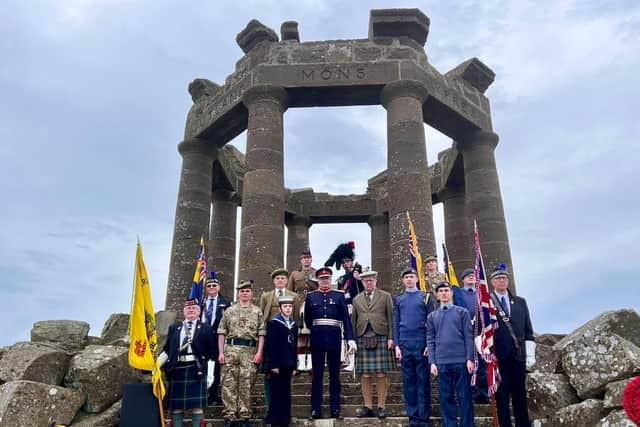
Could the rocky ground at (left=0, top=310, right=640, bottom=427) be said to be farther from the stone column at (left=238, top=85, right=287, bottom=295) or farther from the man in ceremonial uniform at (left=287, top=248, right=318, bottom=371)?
the stone column at (left=238, top=85, right=287, bottom=295)

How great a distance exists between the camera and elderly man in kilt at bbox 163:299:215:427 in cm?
684

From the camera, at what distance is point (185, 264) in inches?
580

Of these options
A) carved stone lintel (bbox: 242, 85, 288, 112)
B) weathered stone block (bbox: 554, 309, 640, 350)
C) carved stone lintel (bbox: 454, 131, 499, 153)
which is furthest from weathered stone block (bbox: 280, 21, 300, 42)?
weathered stone block (bbox: 554, 309, 640, 350)

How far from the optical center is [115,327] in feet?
43.1

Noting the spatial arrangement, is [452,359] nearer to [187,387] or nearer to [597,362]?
[597,362]

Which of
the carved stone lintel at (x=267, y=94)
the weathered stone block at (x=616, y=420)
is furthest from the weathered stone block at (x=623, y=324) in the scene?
the carved stone lintel at (x=267, y=94)

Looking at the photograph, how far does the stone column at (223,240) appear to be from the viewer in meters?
18.0

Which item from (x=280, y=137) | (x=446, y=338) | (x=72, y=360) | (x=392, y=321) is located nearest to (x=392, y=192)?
(x=280, y=137)

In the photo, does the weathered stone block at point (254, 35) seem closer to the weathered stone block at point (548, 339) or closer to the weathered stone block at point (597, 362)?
the weathered stone block at point (548, 339)

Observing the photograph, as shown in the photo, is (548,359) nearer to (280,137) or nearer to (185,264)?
(280,137)

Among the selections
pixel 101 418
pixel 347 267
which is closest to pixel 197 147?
pixel 347 267

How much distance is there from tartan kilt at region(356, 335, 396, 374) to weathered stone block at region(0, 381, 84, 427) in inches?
155

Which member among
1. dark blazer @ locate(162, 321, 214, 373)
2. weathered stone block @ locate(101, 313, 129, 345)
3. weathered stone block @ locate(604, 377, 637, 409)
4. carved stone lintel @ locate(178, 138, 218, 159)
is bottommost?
weathered stone block @ locate(604, 377, 637, 409)

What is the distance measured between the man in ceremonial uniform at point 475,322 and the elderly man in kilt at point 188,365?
3.49 meters
